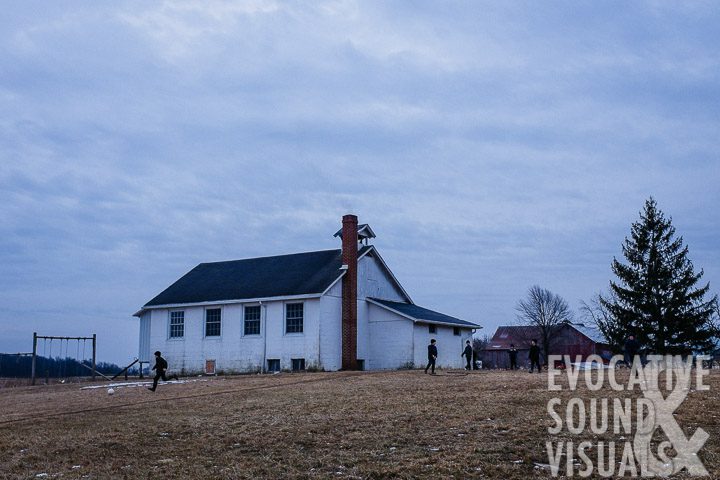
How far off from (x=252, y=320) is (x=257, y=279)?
3.16 meters

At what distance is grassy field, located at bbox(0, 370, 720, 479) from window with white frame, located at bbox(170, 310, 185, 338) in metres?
19.9

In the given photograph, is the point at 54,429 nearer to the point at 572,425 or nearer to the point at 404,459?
the point at 404,459

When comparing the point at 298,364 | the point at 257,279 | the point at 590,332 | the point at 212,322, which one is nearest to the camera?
the point at 298,364

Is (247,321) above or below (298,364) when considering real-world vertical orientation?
above

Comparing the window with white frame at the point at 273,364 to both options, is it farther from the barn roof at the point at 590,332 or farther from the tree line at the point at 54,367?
the barn roof at the point at 590,332

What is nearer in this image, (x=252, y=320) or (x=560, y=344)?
(x=252, y=320)

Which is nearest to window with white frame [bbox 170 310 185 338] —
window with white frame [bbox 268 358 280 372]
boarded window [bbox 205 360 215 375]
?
boarded window [bbox 205 360 215 375]

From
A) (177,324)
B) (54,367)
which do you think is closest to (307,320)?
(177,324)

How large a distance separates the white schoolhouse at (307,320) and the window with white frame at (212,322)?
57 millimetres

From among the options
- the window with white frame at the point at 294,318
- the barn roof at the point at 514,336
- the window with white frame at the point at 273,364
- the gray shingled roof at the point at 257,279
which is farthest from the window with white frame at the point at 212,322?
the barn roof at the point at 514,336

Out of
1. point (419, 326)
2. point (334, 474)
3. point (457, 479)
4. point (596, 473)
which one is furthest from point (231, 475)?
point (419, 326)

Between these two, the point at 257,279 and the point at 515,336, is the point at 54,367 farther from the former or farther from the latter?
the point at 515,336

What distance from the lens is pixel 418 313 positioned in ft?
145

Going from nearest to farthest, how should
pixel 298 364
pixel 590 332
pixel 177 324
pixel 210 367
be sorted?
pixel 298 364 → pixel 210 367 → pixel 177 324 → pixel 590 332
